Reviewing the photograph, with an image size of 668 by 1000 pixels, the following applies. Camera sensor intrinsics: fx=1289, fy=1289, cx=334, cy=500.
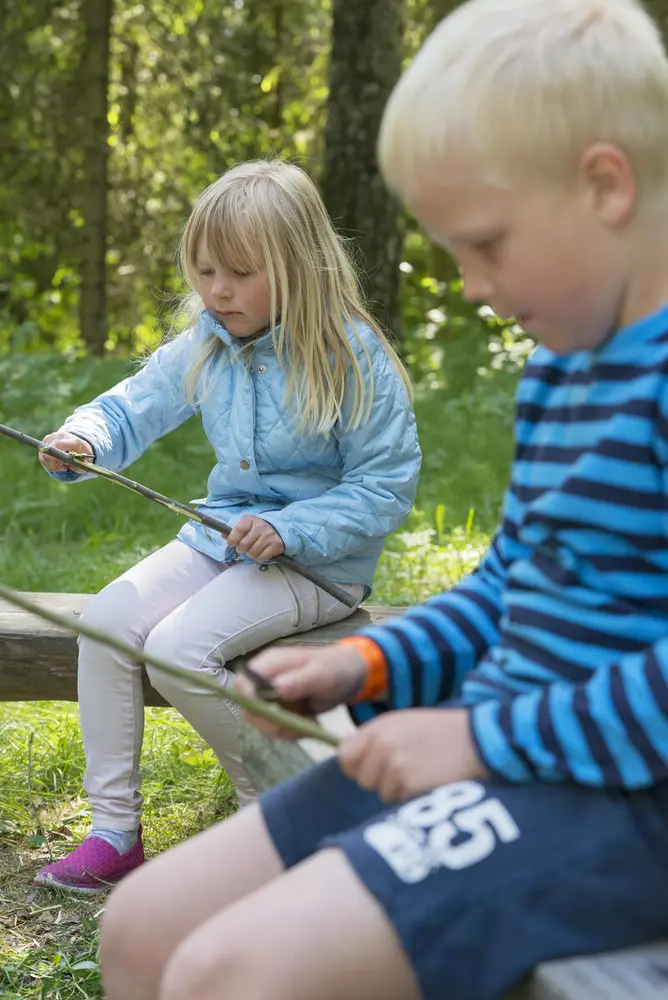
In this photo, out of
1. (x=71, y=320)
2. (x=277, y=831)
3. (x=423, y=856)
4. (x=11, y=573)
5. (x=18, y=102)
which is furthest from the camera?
(x=71, y=320)

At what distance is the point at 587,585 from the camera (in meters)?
1.47

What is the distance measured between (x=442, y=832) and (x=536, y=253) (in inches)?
24.7

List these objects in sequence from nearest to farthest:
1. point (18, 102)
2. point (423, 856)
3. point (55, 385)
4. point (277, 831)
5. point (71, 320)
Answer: point (423, 856) < point (277, 831) < point (55, 385) < point (18, 102) < point (71, 320)

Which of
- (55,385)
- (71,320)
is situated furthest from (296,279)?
(71,320)

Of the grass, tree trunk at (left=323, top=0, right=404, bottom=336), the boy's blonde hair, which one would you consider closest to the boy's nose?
the boy's blonde hair

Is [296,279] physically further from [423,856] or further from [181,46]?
[181,46]

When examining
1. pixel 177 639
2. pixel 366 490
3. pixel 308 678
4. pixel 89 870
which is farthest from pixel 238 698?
pixel 89 870

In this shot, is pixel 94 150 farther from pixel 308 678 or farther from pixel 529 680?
pixel 529 680

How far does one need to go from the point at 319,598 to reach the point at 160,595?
354mm

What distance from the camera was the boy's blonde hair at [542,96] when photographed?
4.47ft

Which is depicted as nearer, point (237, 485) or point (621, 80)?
point (621, 80)

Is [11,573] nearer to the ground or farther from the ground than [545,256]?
nearer to the ground

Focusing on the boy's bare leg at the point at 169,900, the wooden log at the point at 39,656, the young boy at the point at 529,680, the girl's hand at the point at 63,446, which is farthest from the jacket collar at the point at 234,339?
the boy's bare leg at the point at 169,900

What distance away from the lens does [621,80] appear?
1366 mm
